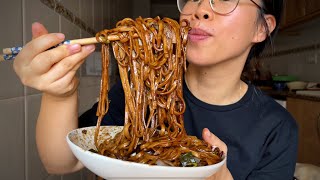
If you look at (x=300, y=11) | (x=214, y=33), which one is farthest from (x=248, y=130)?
(x=300, y=11)

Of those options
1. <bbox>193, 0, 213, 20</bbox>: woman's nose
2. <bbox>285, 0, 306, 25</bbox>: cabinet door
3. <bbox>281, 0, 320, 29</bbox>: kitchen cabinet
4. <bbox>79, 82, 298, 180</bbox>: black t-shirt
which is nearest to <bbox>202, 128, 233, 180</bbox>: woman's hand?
<bbox>79, 82, 298, 180</bbox>: black t-shirt

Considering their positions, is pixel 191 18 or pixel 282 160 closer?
pixel 191 18

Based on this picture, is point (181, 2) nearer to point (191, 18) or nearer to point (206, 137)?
point (191, 18)

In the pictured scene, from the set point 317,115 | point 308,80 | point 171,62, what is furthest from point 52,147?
point 308,80

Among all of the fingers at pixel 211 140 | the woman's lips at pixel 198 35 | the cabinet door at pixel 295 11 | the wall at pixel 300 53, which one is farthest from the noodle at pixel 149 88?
the cabinet door at pixel 295 11

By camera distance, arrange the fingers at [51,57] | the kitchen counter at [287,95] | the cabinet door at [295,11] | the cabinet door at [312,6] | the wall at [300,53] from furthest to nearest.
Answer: the wall at [300,53]
the cabinet door at [295,11]
the cabinet door at [312,6]
the kitchen counter at [287,95]
the fingers at [51,57]

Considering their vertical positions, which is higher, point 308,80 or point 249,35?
point 249,35

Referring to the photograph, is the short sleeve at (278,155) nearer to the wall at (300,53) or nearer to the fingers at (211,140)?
the fingers at (211,140)
